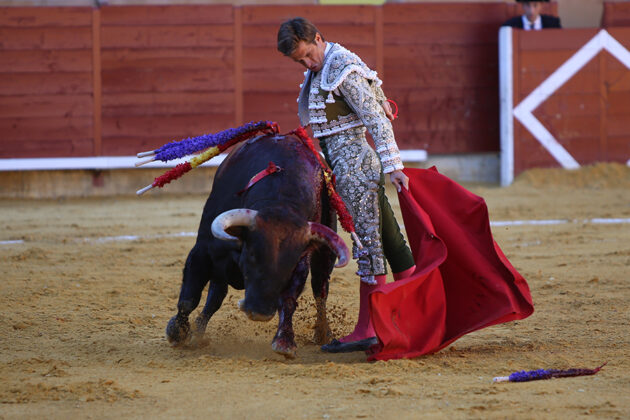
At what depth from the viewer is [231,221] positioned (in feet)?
9.36

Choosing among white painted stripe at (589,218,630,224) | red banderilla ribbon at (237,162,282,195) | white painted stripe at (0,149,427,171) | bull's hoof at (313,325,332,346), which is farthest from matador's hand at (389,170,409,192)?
white painted stripe at (0,149,427,171)

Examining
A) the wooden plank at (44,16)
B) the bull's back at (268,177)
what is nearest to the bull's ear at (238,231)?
the bull's back at (268,177)

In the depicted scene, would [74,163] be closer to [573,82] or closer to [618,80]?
[573,82]

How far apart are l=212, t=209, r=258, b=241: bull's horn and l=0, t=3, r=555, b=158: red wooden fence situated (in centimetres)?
577

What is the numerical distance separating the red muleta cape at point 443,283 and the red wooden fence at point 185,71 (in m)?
5.53

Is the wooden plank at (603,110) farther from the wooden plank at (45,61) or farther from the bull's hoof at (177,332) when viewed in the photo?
the bull's hoof at (177,332)

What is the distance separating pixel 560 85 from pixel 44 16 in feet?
16.6

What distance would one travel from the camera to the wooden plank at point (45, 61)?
8336 millimetres

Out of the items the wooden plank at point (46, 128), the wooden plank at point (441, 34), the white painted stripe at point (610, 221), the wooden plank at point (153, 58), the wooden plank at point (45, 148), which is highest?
the wooden plank at point (441, 34)

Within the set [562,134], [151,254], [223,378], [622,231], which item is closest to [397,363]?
[223,378]

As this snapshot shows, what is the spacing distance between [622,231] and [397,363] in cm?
376

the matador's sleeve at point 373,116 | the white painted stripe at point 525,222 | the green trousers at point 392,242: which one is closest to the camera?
the matador's sleeve at point 373,116

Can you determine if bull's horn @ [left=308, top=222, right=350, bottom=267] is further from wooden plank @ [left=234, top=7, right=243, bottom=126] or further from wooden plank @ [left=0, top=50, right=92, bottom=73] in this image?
wooden plank @ [left=0, top=50, right=92, bottom=73]

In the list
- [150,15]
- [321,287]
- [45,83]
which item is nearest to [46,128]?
[45,83]
